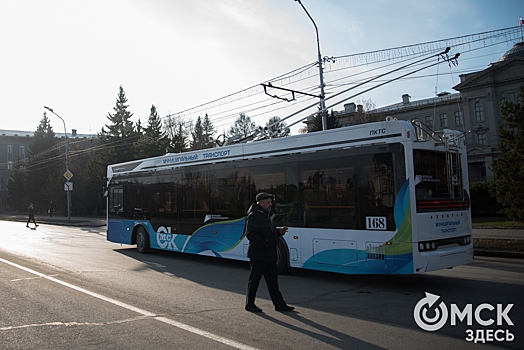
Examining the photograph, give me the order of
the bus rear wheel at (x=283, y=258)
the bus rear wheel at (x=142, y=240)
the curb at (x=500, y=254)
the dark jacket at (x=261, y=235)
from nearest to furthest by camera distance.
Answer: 1. the dark jacket at (x=261, y=235)
2. the bus rear wheel at (x=283, y=258)
3. the curb at (x=500, y=254)
4. the bus rear wheel at (x=142, y=240)

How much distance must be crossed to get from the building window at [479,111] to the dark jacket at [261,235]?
212ft

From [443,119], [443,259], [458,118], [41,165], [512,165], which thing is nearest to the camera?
[443,259]

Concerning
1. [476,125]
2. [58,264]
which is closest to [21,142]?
[476,125]

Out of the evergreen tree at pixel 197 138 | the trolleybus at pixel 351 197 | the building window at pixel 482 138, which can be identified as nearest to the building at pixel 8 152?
the evergreen tree at pixel 197 138

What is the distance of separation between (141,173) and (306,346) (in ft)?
36.1

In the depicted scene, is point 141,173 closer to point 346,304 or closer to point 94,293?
point 94,293

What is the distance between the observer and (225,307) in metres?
7.18

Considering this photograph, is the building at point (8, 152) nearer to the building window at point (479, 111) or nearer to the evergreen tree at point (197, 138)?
the evergreen tree at point (197, 138)

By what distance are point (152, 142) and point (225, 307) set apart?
43411mm

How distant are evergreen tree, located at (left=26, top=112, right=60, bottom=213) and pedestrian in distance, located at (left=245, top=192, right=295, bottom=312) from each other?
213 ft

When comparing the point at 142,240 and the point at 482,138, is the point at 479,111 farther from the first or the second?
the point at 142,240

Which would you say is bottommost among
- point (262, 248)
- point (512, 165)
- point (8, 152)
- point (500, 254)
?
point (500, 254)

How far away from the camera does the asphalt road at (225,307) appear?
17.8 ft

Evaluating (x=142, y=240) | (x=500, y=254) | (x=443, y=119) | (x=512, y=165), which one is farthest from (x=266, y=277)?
(x=443, y=119)
